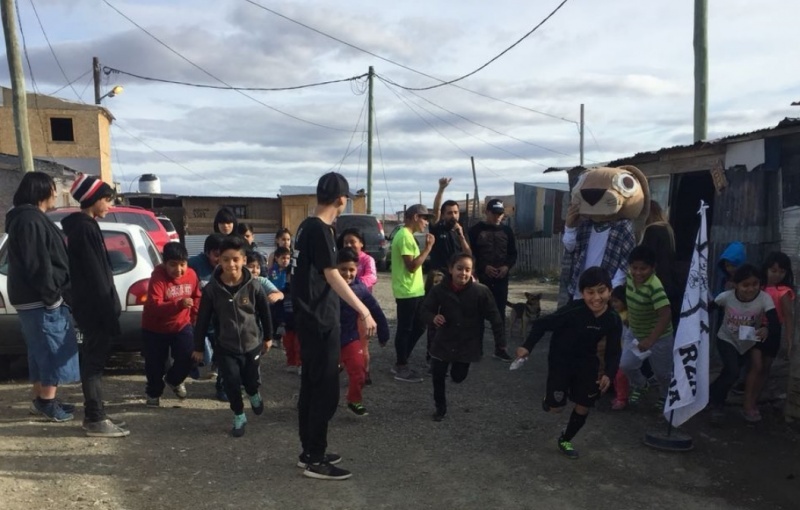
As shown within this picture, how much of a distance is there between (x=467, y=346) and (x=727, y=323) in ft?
6.98

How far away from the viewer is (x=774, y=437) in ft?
16.6

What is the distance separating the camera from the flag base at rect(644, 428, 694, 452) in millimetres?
4738

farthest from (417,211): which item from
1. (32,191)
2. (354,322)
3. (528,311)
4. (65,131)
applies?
(65,131)

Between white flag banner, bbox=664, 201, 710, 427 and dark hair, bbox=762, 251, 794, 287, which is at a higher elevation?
dark hair, bbox=762, 251, 794, 287

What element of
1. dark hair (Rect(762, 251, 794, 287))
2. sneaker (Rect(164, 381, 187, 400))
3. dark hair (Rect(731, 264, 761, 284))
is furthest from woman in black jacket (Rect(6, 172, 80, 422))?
dark hair (Rect(762, 251, 794, 287))

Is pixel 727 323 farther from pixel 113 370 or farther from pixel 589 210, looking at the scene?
pixel 113 370

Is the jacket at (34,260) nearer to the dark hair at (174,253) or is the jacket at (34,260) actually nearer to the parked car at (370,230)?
the dark hair at (174,253)

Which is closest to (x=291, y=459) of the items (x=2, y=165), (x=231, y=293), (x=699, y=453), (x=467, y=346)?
(x=231, y=293)

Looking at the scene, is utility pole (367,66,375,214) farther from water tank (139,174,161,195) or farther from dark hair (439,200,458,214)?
dark hair (439,200,458,214)

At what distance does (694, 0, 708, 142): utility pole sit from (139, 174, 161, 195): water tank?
28.7 m

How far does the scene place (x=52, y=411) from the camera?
502cm

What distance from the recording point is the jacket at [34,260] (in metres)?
4.59

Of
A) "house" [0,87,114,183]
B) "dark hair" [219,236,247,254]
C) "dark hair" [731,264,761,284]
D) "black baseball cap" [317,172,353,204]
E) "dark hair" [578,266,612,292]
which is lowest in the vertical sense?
"dark hair" [731,264,761,284]

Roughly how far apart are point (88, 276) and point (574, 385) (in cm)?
345
